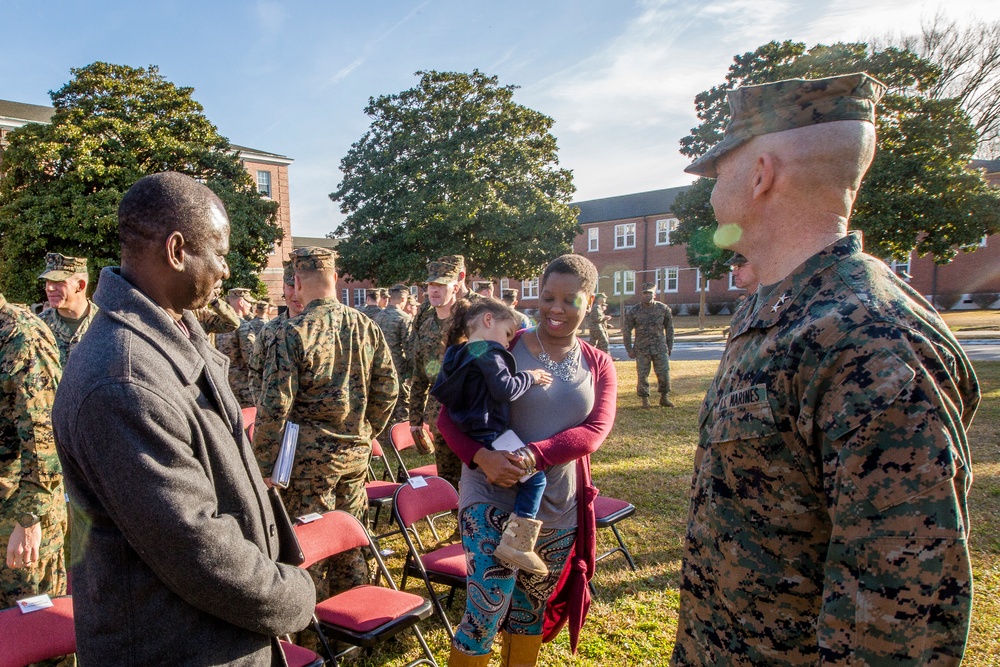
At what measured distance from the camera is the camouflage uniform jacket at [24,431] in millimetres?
2902

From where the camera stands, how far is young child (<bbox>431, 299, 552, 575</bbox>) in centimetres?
254

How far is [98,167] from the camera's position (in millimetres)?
22375

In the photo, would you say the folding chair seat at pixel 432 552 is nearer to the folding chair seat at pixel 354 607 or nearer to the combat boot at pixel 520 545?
the folding chair seat at pixel 354 607

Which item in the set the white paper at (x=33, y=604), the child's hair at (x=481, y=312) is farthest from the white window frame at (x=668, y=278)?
the white paper at (x=33, y=604)

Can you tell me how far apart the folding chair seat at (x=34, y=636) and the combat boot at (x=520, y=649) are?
183 centimetres

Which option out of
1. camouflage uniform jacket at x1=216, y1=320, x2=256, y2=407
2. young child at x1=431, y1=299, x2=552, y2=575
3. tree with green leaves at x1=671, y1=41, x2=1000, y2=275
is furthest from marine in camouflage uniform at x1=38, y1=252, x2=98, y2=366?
tree with green leaves at x1=671, y1=41, x2=1000, y2=275

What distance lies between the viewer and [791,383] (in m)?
1.26

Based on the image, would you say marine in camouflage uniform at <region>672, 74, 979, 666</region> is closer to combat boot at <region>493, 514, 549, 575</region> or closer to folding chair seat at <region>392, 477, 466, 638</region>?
combat boot at <region>493, 514, 549, 575</region>

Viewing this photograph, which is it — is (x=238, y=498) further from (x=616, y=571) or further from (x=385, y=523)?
(x=385, y=523)

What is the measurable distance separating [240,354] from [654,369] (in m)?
7.13

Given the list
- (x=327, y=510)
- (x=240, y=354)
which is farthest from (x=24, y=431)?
(x=240, y=354)

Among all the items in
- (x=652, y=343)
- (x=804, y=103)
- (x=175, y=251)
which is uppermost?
(x=804, y=103)

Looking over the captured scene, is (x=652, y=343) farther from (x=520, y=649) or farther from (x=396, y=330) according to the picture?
(x=520, y=649)

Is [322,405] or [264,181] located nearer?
[322,405]
